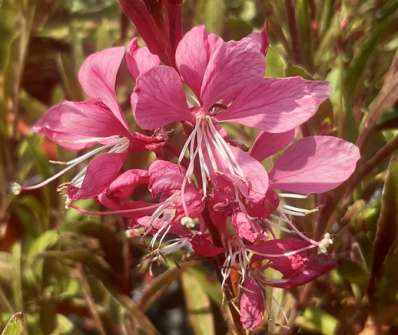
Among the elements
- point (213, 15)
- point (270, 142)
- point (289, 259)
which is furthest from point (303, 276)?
point (213, 15)

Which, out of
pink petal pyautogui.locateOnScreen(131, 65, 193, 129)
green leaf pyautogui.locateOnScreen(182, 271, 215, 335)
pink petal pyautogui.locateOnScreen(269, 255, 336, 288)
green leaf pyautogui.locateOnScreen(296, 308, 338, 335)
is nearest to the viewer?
pink petal pyautogui.locateOnScreen(131, 65, 193, 129)

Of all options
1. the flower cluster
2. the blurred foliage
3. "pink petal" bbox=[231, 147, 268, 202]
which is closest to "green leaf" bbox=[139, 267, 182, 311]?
the blurred foliage

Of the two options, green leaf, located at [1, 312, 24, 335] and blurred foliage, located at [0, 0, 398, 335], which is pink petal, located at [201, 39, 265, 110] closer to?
blurred foliage, located at [0, 0, 398, 335]

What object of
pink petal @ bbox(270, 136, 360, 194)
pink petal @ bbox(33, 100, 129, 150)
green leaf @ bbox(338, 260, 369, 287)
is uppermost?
pink petal @ bbox(33, 100, 129, 150)

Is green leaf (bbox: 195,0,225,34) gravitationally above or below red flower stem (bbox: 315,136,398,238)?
above

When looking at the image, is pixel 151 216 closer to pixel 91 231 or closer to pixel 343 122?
pixel 343 122

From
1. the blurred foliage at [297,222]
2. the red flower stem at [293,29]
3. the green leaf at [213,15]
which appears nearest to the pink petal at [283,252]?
the blurred foliage at [297,222]

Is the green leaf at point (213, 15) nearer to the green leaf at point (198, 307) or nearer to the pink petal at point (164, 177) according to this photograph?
the green leaf at point (198, 307)
